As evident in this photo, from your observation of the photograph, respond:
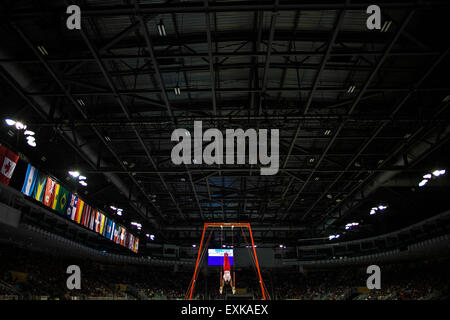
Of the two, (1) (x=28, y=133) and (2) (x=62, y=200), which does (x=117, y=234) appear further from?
(1) (x=28, y=133)

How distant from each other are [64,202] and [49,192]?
6.36 feet

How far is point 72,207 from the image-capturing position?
2298cm

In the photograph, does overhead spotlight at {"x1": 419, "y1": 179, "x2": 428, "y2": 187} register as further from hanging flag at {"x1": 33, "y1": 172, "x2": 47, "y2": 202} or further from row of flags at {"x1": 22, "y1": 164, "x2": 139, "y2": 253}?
hanging flag at {"x1": 33, "y1": 172, "x2": 47, "y2": 202}

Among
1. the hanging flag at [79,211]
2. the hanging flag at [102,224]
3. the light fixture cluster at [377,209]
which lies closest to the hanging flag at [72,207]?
the hanging flag at [79,211]

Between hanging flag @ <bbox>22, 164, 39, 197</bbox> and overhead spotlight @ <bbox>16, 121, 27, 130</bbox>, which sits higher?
overhead spotlight @ <bbox>16, 121, 27, 130</bbox>

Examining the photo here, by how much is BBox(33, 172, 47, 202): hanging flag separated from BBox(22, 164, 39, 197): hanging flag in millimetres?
324

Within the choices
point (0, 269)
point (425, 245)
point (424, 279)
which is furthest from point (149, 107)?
point (424, 279)

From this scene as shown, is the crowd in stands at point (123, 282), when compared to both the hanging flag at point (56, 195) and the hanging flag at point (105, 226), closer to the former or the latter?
the hanging flag at point (105, 226)

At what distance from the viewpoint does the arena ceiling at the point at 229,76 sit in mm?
13500

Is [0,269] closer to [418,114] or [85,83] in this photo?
[85,83]

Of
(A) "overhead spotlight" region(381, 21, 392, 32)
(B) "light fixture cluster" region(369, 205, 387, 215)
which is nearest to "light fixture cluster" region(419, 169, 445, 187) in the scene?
(B) "light fixture cluster" region(369, 205, 387, 215)

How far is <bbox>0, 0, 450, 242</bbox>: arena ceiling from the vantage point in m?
13.5
